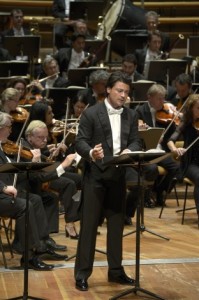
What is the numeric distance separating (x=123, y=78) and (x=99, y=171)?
0.63 m

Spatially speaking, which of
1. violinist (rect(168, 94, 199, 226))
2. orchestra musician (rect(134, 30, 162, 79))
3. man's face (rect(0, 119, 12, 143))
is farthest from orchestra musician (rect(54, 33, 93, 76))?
man's face (rect(0, 119, 12, 143))

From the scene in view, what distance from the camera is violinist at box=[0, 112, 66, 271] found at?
203 inches

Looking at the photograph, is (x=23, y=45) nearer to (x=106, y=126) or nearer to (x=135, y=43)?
(x=135, y=43)

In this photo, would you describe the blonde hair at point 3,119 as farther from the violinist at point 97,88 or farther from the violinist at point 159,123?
the violinist at point 159,123

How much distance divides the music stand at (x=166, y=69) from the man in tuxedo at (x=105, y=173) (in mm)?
3612

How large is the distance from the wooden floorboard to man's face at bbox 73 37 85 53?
346cm

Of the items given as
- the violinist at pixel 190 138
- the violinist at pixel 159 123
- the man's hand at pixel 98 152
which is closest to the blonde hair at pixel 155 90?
the violinist at pixel 159 123

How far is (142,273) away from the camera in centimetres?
516

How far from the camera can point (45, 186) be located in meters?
5.88

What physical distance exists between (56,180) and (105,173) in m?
1.45

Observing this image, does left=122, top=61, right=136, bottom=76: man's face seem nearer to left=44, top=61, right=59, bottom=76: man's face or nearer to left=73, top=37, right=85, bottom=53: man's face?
left=44, top=61, right=59, bottom=76: man's face

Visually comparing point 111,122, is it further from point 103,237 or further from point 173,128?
point 173,128

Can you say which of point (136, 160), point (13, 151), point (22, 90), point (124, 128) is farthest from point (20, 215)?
point (22, 90)

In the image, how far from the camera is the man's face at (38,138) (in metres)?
5.71
